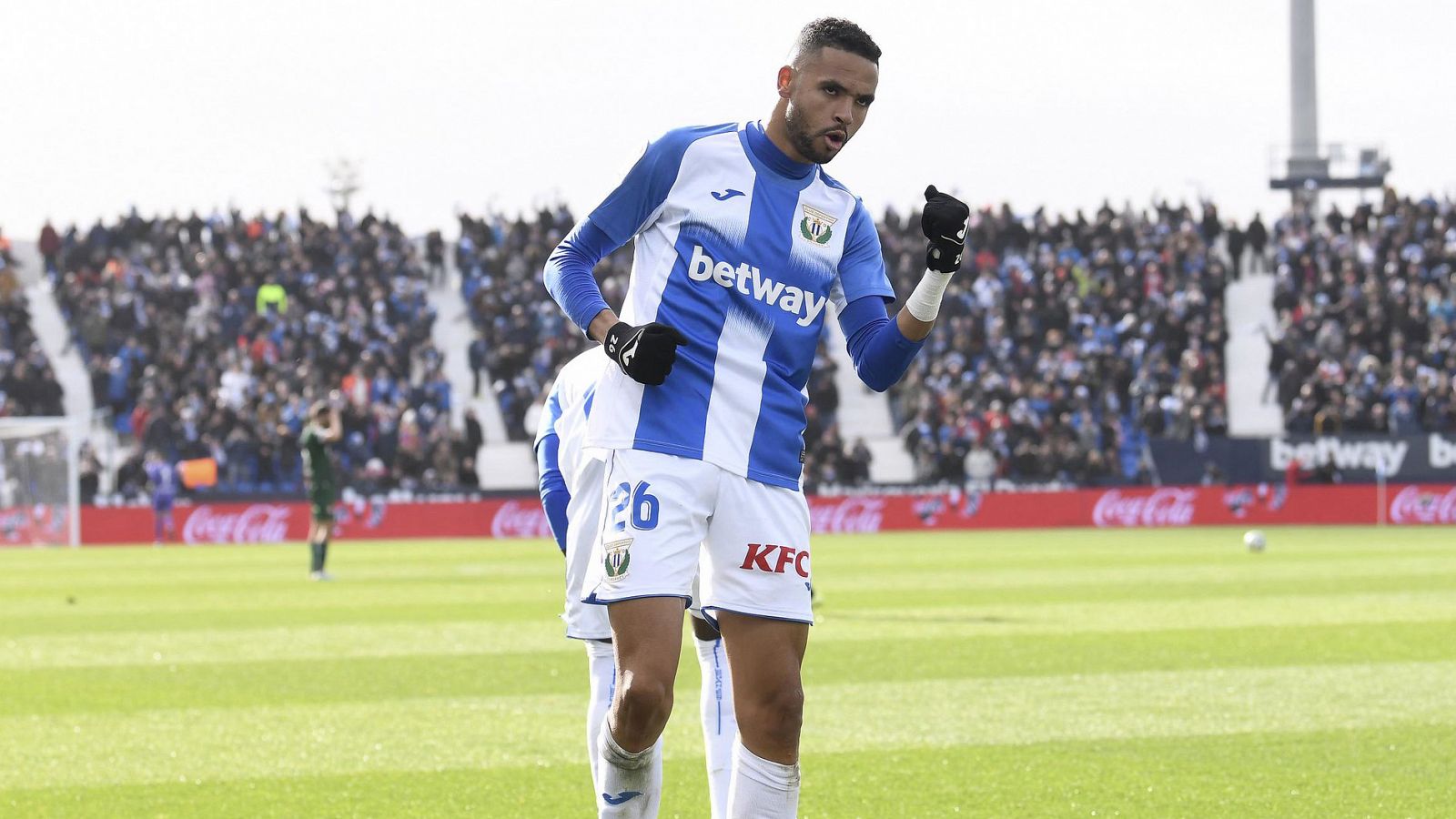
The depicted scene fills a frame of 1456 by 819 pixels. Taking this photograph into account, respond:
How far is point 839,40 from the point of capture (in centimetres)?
476

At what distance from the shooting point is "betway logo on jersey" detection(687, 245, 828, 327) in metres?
4.81

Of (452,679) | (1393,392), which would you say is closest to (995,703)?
(452,679)

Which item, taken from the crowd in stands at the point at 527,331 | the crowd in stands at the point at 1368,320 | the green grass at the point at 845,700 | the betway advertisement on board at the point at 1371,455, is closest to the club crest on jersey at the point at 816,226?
the green grass at the point at 845,700

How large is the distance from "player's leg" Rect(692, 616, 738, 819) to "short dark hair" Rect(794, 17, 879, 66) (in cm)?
180

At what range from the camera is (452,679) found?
35.6 ft

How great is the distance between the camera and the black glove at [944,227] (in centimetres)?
463

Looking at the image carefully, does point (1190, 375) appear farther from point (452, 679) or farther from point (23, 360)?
point (452, 679)

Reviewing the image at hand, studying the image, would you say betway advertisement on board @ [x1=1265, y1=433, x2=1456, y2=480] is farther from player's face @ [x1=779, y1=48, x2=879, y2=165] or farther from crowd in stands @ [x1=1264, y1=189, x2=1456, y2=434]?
player's face @ [x1=779, y1=48, x2=879, y2=165]

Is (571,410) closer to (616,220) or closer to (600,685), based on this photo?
(600,685)

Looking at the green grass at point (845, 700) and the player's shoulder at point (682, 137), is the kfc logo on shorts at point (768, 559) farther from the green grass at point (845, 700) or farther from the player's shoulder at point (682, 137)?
the green grass at point (845, 700)

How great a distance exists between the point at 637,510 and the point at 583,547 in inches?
38.4

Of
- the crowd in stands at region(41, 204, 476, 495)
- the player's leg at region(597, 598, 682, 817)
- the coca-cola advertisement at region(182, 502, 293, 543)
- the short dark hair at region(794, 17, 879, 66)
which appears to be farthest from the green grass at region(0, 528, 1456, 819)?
the crowd in stands at region(41, 204, 476, 495)

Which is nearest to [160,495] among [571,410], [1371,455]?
[1371,455]

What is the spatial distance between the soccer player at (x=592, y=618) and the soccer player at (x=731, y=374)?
1.90ft
